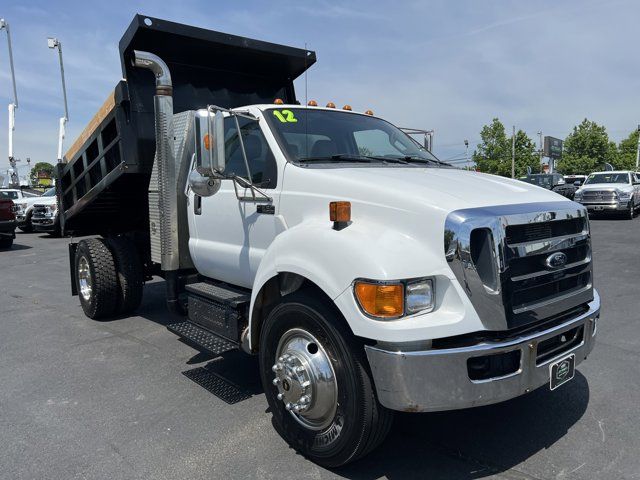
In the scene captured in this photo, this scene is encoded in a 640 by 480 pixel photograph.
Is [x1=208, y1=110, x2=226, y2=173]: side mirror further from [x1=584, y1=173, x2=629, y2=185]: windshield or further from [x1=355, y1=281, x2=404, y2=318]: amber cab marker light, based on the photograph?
[x1=584, y1=173, x2=629, y2=185]: windshield

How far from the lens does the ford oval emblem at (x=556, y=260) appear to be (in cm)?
283

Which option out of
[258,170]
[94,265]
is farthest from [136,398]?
[94,265]

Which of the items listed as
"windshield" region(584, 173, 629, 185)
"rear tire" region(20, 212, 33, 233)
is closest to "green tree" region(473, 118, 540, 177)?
"windshield" region(584, 173, 629, 185)

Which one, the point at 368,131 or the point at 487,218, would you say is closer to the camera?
the point at 487,218

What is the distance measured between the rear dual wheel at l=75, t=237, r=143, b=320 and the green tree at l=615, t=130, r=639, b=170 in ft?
209

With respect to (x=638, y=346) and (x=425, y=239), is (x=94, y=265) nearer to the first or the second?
(x=425, y=239)

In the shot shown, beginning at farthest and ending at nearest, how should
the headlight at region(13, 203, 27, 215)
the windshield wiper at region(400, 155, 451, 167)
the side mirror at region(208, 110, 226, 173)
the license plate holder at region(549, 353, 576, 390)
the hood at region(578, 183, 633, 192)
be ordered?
the headlight at region(13, 203, 27, 215), the hood at region(578, 183, 633, 192), the windshield wiper at region(400, 155, 451, 167), the side mirror at region(208, 110, 226, 173), the license plate holder at region(549, 353, 576, 390)

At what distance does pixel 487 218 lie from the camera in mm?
2596

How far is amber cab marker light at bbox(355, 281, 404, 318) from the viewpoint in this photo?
2.49 metres

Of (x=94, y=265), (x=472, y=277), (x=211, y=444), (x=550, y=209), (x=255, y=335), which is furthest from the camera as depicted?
(x=94, y=265)

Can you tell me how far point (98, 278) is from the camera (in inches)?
235

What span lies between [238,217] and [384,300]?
1.78 metres

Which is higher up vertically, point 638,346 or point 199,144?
point 199,144

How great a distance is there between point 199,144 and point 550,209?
7.18 ft
